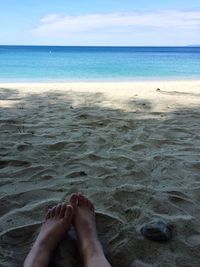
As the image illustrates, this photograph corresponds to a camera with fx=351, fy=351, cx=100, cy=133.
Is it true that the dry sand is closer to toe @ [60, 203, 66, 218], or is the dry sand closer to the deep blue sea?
toe @ [60, 203, 66, 218]

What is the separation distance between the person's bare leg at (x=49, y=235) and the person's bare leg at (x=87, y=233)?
0.20ft

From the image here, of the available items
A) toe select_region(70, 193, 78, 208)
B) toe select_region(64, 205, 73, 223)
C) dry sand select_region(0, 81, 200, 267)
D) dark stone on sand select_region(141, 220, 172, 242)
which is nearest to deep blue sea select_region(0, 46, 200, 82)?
dry sand select_region(0, 81, 200, 267)

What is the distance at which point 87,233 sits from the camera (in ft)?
5.90

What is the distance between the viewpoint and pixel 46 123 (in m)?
4.29

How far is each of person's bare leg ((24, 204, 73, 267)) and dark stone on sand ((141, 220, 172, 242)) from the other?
42 cm

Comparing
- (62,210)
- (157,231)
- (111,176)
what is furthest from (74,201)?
(111,176)

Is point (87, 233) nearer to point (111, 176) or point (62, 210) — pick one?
point (62, 210)

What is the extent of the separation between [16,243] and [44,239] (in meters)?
0.18

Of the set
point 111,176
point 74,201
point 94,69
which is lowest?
point 94,69

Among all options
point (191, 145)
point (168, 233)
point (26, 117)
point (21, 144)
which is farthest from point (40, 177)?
point (26, 117)

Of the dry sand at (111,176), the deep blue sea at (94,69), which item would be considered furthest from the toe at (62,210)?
the deep blue sea at (94,69)

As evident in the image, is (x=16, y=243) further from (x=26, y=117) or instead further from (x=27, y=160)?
(x=26, y=117)

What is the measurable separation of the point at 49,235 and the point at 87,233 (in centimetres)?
19

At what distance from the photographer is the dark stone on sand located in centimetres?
182
